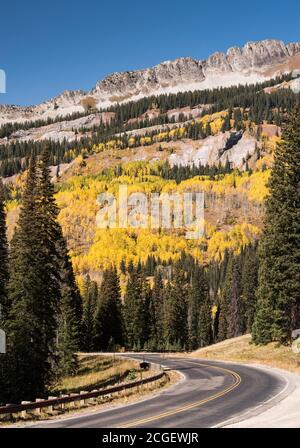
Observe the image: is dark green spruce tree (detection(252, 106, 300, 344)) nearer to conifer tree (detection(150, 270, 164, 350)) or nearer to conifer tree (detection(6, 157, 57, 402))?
conifer tree (detection(6, 157, 57, 402))

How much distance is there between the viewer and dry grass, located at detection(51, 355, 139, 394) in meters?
40.0

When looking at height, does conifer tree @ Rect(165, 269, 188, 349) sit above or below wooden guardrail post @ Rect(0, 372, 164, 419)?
below

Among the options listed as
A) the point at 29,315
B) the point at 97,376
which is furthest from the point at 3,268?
the point at 97,376

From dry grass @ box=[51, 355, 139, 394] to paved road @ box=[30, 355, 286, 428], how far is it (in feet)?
36.9

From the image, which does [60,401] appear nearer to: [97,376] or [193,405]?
[193,405]

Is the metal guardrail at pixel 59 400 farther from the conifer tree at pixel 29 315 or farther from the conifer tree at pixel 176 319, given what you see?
the conifer tree at pixel 176 319

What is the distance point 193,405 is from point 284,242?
24.2m

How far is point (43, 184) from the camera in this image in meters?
39.1

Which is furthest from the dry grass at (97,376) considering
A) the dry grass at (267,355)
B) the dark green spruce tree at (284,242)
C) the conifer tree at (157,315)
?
the conifer tree at (157,315)

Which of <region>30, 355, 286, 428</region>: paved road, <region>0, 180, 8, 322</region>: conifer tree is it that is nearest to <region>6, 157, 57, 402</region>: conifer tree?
<region>0, 180, 8, 322</region>: conifer tree

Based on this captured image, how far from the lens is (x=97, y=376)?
44.7 meters
